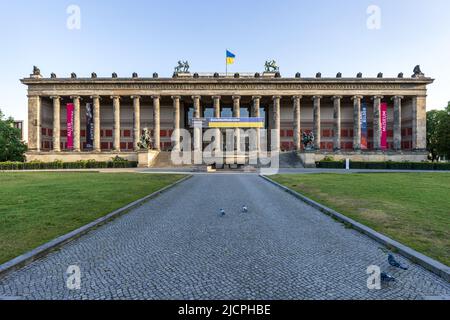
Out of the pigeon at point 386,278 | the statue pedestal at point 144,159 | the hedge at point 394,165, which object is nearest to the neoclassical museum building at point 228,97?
the statue pedestal at point 144,159

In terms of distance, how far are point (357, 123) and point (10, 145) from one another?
3078 inches

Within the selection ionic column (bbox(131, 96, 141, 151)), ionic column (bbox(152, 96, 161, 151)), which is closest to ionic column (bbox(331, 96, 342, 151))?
ionic column (bbox(152, 96, 161, 151))

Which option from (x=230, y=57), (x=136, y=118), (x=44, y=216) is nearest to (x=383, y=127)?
(x=230, y=57)

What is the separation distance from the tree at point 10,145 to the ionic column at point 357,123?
74.6 m

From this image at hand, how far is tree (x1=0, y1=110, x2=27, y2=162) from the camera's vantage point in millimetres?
53256

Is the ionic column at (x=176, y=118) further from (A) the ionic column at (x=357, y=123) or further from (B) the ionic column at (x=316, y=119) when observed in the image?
(A) the ionic column at (x=357, y=123)

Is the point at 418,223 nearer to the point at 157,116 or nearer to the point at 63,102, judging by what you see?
the point at 157,116

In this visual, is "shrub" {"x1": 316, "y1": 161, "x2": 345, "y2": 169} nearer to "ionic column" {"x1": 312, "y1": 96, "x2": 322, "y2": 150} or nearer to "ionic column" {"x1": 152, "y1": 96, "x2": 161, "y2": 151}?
"ionic column" {"x1": 312, "y1": 96, "x2": 322, "y2": 150}

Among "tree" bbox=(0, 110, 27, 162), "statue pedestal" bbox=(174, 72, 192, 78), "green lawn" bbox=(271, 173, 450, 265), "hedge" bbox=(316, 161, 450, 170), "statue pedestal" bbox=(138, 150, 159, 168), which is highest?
"statue pedestal" bbox=(174, 72, 192, 78)

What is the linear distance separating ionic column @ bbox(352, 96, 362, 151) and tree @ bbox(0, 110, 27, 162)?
74631 mm

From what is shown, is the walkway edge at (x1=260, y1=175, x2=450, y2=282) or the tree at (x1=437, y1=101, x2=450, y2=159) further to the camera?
the tree at (x1=437, y1=101, x2=450, y2=159)

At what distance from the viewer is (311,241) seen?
6172 mm

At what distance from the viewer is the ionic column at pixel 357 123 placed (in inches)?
2034
